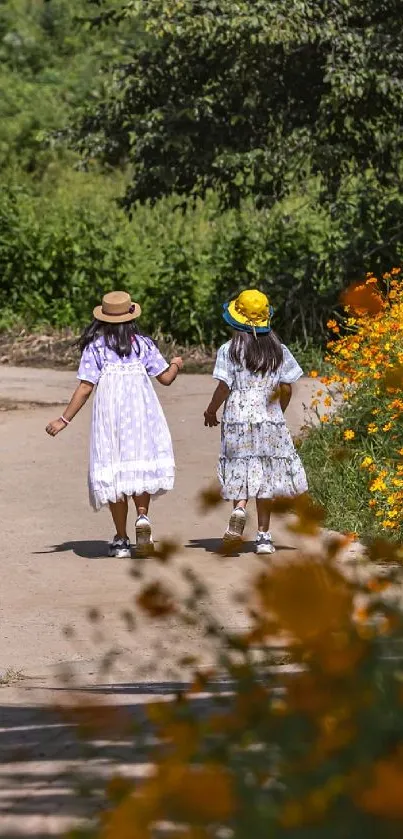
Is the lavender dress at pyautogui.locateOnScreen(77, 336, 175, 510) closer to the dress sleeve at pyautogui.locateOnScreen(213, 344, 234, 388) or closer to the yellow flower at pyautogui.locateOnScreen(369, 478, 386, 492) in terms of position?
the dress sleeve at pyautogui.locateOnScreen(213, 344, 234, 388)

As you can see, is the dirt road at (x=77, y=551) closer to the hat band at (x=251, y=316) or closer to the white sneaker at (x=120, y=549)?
the white sneaker at (x=120, y=549)

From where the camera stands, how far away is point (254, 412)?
810 cm

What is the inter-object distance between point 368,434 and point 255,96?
673cm

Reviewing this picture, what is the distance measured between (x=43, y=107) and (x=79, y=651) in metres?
23.4

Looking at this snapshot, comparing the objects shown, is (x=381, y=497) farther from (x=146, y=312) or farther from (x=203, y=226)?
(x=203, y=226)

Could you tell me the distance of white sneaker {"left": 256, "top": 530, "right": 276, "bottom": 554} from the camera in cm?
791

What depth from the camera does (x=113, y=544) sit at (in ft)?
26.2

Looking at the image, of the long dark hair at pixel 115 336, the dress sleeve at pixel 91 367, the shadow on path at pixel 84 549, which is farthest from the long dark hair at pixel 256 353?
the shadow on path at pixel 84 549

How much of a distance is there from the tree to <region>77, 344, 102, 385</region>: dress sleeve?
246 inches

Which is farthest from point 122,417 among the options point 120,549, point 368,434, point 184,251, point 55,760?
point 184,251

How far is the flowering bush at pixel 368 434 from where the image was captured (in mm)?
8062

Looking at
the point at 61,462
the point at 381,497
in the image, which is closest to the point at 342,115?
the point at 61,462

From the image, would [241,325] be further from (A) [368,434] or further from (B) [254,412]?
(A) [368,434]

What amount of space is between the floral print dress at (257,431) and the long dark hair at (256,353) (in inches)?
1.3
